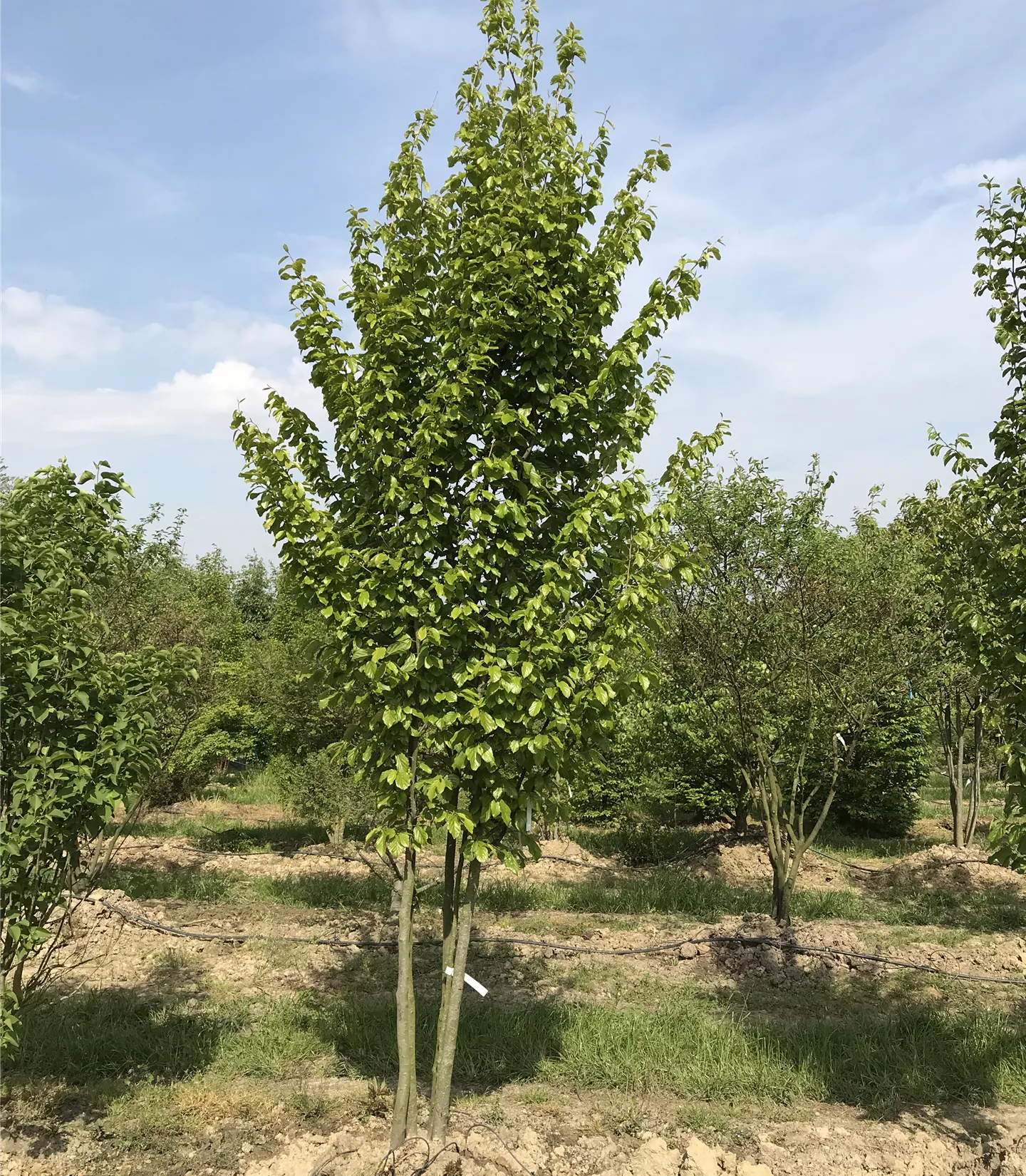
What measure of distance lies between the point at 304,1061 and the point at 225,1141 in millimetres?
1175

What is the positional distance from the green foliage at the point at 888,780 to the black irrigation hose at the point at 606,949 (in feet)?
23.9

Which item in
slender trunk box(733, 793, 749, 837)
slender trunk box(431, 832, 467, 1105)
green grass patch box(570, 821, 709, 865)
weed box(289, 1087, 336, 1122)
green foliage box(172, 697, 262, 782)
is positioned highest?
green foliage box(172, 697, 262, 782)

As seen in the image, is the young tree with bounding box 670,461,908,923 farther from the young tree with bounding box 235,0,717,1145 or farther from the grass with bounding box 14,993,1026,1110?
the young tree with bounding box 235,0,717,1145

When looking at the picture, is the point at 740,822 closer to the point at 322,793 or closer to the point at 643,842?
the point at 643,842

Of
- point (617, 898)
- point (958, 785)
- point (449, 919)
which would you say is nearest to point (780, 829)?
point (617, 898)

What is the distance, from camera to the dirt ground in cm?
471

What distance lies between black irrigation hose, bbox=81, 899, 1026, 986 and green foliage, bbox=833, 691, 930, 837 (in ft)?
23.9

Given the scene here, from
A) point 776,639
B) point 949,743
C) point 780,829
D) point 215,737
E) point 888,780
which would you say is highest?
point 776,639

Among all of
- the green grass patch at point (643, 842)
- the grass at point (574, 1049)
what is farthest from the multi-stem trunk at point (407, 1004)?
the green grass patch at point (643, 842)

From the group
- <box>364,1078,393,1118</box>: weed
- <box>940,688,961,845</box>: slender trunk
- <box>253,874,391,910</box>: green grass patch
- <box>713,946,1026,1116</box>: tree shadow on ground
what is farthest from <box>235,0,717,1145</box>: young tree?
<box>940,688,961,845</box>: slender trunk

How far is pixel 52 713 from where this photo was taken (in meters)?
4.67

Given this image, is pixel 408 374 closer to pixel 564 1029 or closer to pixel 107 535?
pixel 107 535

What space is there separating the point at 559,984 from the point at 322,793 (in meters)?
6.32

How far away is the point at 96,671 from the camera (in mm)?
4754
